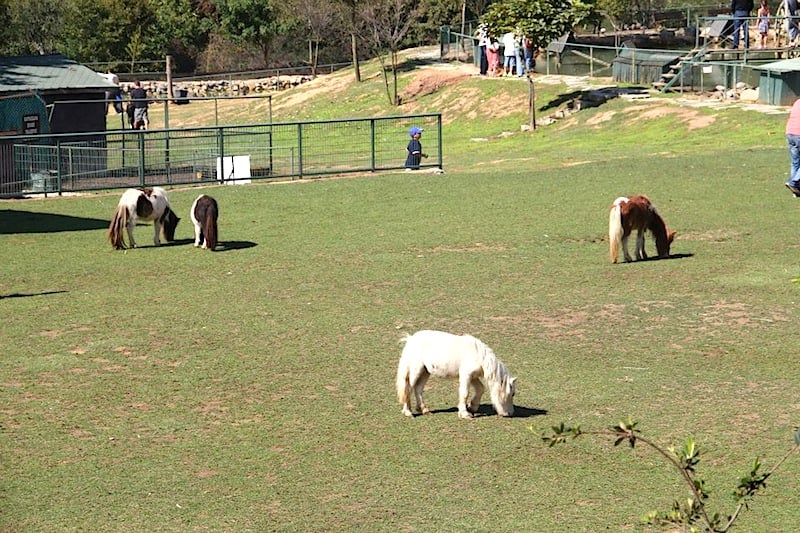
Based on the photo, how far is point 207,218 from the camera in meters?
18.7

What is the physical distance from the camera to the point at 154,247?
64.0 feet

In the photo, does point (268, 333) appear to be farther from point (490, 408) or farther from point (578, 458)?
point (578, 458)

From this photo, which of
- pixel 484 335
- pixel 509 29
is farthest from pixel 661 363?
pixel 509 29

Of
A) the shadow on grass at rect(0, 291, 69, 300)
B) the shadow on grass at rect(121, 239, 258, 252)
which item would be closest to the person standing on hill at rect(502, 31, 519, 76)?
the shadow on grass at rect(121, 239, 258, 252)

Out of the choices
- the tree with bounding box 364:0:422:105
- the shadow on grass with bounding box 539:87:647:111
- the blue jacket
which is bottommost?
the shadow on grass with bounding box 539:87:647:111

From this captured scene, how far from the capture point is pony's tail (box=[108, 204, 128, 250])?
62.5 feet

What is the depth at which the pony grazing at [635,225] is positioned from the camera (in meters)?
16.2

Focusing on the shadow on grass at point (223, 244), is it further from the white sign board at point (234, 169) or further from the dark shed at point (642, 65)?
the dark shed at point (642, 65)

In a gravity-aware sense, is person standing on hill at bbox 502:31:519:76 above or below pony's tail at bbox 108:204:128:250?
above

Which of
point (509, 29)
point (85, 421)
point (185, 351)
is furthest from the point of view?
point (509, 29)

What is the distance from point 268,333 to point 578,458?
17.0 ft

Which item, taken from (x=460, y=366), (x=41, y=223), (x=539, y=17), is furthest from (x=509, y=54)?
(x=460, y=366)

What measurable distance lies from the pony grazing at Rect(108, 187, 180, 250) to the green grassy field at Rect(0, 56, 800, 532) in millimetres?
384

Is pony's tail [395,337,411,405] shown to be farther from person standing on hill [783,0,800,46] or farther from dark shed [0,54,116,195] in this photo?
person standing on hill [783,0,800,46]
